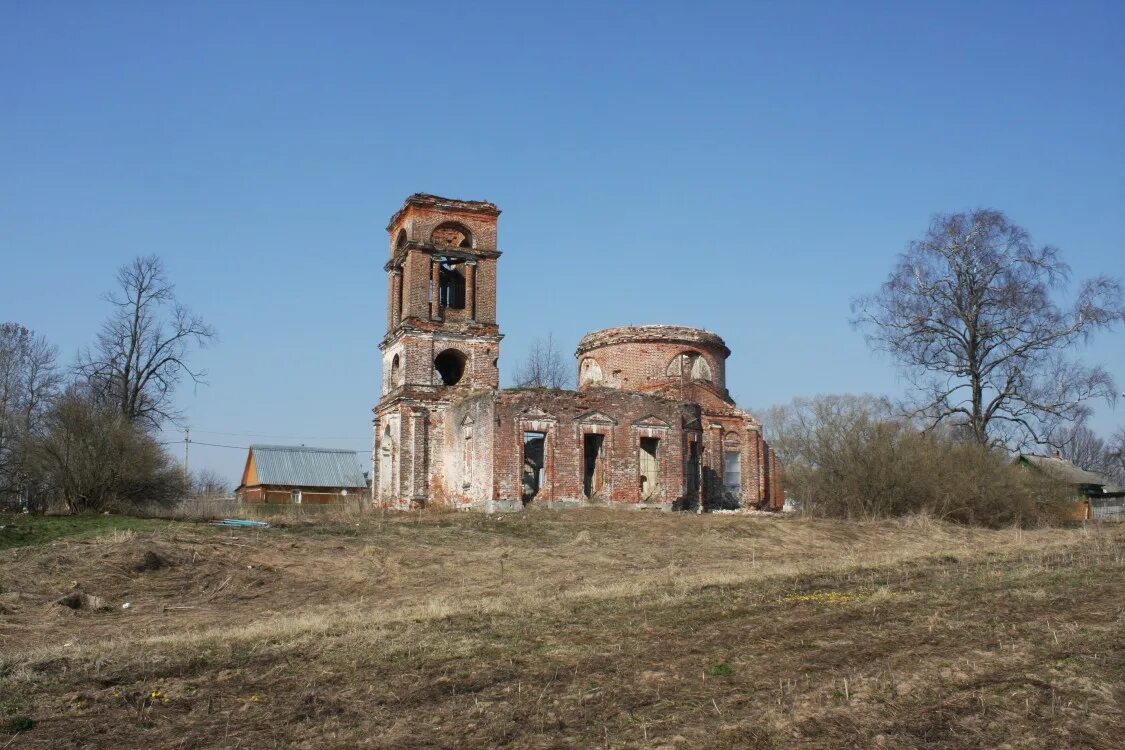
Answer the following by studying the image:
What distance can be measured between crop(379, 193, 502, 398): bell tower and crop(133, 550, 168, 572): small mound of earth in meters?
14.3

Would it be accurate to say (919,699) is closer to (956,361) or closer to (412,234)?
(956,361)

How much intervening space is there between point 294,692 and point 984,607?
25.0 ft

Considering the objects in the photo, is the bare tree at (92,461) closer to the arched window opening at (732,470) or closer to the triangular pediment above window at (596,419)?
the triangular pediment above window at (596,419)

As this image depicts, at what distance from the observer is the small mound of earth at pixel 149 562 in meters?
15.6

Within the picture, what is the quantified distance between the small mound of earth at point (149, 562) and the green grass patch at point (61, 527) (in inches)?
108

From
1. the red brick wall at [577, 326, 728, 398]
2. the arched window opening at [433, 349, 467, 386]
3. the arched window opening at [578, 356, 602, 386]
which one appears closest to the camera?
the arched window opening at [433, 349, 467, 386]

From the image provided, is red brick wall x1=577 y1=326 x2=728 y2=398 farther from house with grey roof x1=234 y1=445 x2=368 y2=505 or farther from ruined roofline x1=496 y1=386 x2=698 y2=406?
house with grey roof x1=234 y1=445 x2=368 y2=505

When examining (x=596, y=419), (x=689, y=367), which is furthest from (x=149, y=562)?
(x=689, y=367)

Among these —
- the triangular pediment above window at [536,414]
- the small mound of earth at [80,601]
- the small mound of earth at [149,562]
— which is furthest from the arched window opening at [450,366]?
the small mound of earth at [80,601]

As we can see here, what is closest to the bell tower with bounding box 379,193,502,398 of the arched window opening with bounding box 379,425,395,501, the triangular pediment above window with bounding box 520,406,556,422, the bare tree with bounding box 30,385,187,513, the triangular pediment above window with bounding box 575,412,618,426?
the arched window opening with bounding box 379,425,395,501

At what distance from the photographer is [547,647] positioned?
32.9 feet

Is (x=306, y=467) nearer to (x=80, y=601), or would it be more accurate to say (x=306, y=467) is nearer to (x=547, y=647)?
(x=80, y=601)

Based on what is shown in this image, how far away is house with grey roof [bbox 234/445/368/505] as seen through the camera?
5141 centimetres

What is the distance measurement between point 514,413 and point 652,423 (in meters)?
4.17
